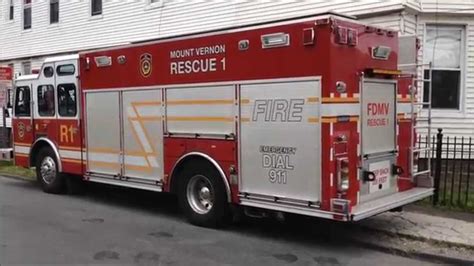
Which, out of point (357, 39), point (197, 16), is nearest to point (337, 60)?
point (357, 39)

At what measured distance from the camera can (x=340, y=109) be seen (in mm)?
6473

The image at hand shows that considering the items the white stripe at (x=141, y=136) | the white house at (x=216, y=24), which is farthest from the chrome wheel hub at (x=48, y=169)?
the white house at (x=216, y=24)

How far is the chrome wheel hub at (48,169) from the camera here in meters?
10.7

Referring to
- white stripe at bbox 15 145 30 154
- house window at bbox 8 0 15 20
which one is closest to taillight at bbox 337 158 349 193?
white stripe at bbox 15 145 30 154

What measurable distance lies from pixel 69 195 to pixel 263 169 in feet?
17.0

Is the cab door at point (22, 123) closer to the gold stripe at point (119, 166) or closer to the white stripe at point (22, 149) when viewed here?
the white stripe at point (22, 149)

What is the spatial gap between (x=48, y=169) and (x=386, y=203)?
6.79 meters

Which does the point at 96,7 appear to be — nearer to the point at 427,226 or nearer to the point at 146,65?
the point at 146,65

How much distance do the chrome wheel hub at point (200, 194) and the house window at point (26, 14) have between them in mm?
16757

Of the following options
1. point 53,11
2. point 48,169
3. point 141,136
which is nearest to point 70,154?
point 48,169

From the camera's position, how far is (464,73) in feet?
39.0

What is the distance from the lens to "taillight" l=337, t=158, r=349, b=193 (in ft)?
21.2

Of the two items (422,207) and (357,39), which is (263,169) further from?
(422,207)

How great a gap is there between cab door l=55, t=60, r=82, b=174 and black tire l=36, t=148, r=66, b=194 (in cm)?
38
